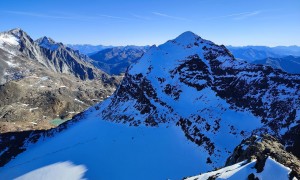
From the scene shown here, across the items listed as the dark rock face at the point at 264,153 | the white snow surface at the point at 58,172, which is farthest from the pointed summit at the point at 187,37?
the dark rock face at the point at 264,153

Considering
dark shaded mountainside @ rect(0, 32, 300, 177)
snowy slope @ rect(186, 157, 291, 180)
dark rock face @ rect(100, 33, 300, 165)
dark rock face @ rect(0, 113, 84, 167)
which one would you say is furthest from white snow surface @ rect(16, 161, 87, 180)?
snowy slope @ rect(186, 157, 291, 180)

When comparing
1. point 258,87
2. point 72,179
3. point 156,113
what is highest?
point 258,87

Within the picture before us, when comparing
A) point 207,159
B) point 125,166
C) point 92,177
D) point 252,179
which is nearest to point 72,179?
point 92,177

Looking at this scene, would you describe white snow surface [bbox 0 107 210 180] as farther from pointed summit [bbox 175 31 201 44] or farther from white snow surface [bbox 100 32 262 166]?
pointed summit [bbox 175 31 201 44]

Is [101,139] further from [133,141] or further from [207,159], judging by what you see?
[207,159]

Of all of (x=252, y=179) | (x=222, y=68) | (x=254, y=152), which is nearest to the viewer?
(x=252, y=179)
